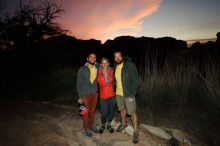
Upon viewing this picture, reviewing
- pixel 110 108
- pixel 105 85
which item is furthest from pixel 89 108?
pixel 105 85

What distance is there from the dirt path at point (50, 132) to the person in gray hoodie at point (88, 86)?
0.37 metres

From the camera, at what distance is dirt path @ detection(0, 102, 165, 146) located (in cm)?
431

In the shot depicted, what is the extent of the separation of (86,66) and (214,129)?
3656 millimetres

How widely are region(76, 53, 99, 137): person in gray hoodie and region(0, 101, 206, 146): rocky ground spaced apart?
361 mm

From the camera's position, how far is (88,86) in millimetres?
4316

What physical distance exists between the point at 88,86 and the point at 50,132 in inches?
56.4

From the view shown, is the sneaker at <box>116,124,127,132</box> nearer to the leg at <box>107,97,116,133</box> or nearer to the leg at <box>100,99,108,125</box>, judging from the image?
the leg at <box>107,97,116,133</box>

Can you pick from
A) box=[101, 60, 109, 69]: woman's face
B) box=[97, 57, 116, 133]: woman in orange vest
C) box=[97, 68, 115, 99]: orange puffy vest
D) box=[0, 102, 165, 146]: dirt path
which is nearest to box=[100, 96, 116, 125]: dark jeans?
box=[97, 57, 116, 133]: woman in orange vest

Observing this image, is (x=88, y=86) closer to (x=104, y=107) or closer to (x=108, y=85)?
(x=108, y=85)

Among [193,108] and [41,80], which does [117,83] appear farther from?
[41,80]

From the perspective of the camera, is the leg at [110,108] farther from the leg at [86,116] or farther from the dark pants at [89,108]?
the leg at [86,116]

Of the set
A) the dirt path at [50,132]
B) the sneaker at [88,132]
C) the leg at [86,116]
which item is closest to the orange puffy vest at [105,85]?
the leg at [86,116]

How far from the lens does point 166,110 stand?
21.3ft

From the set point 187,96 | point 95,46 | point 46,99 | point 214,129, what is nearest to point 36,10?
point 46,99
